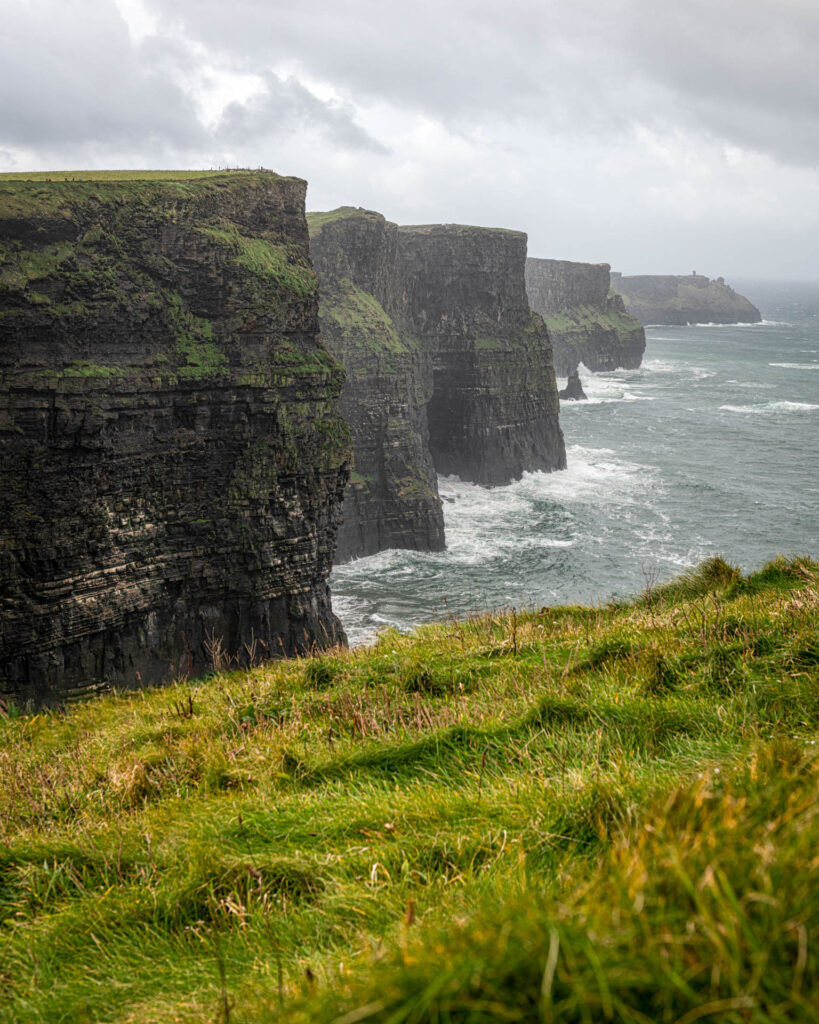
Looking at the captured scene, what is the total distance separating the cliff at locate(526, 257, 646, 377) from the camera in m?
131

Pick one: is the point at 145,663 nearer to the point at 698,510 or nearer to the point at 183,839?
the point at 183,839

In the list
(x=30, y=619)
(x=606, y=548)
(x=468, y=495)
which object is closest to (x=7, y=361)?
(x=30, y=619)

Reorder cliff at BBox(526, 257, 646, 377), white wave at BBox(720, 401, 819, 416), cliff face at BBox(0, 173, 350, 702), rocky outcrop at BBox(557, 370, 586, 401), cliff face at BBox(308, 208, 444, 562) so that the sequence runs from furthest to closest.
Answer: cliff at BBox(526, 257, 646, 377) → rocky outcrop at BBox(557, 370, 586, 401) → white wave at BBox(720, 401, 819, 416) → cliff face at BBox(308, 208, 444, 562) → cliff face at BBox(0, 173, 350, 702)

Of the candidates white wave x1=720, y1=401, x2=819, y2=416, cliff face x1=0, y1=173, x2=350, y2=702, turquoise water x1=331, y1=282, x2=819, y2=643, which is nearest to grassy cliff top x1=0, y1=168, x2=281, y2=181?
cliff face x1=0, y1=173, x2=350, y2=702

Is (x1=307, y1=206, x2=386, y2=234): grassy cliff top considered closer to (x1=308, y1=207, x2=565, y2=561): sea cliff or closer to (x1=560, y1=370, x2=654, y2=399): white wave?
(x1=308, y1=207, x2=565, y2=561): sea cliff

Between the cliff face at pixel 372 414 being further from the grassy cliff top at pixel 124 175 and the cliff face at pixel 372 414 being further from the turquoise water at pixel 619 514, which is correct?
the grassy cliff top at pixel 124 175

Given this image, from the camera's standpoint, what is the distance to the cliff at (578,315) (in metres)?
131

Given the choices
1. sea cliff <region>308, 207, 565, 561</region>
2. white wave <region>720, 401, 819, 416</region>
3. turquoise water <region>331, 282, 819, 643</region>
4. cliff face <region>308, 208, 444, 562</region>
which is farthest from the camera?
white wave <region>720, 401, 819, 416</region>

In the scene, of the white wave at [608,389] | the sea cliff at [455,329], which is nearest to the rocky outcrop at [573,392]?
the white wave at [608,389]

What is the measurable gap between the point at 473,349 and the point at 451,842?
69.7 m

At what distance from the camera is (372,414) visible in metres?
56.8

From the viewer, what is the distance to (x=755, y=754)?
3.39 metres

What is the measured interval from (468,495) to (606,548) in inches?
675

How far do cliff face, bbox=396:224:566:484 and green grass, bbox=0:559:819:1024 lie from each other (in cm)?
6314
